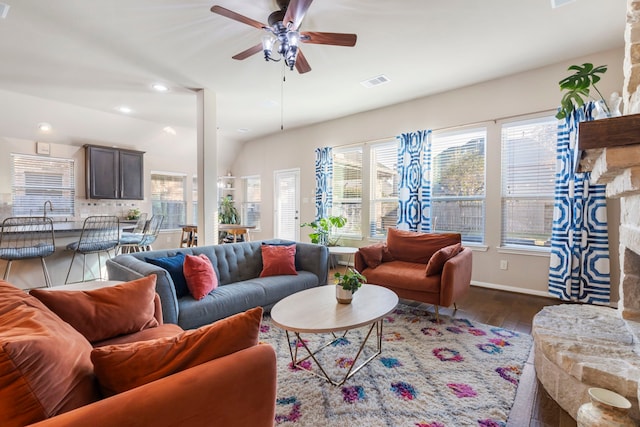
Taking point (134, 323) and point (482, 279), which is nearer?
point (134, 323)

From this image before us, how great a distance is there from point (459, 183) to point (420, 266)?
171cm

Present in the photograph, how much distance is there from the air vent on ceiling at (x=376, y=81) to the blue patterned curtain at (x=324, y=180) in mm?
1741

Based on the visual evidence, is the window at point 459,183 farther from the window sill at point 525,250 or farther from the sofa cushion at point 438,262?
the sofa cushion at point 438,262

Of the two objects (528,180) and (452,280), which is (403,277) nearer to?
(452,280)

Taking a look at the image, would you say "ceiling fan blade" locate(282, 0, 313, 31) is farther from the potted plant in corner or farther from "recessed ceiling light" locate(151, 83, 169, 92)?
"recessed ceiling light" locate(151, 83, 169, 92)

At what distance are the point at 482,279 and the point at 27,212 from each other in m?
7.50

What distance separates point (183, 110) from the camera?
526 cm

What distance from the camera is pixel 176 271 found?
255cm

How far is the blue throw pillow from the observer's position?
2.52 meters

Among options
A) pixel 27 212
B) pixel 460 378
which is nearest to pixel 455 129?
pixel 460 378

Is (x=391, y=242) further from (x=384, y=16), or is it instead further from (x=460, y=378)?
(x=384, y=16)

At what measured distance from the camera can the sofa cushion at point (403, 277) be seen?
2.92 meters

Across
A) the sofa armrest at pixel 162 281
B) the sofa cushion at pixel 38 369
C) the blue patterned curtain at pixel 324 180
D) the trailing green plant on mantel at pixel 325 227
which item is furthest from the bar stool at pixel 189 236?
the sofa cushion at pixel 38 369

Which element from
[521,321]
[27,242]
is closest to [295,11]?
[521,321]
